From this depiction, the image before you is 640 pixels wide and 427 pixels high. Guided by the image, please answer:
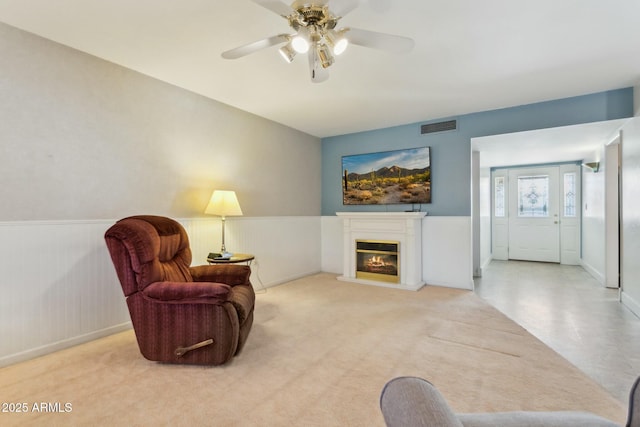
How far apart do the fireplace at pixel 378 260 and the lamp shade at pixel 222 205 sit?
7.40ft

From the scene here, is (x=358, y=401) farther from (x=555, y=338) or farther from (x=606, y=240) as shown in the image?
(x=606, y=240)

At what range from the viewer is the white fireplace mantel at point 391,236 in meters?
4.50

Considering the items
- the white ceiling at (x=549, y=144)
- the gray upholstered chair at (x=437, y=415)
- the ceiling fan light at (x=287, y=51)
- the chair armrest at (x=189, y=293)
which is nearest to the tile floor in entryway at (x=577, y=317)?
the gray upholstered chair at (x=437, y=415)

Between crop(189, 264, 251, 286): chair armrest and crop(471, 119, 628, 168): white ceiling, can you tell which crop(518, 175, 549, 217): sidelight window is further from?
crop(189, 264, 251, 286): chair armrest

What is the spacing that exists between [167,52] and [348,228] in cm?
341

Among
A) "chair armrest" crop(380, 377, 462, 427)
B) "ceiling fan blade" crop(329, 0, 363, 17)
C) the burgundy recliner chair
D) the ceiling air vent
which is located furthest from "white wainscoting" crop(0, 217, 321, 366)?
the ceiling air vent

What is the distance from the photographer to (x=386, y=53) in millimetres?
2637

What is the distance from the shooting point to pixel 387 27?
229 cm

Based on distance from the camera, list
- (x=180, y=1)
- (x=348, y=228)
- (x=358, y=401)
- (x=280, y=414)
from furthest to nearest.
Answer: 1. (x=348, y=228)
2. (x=180, y=1)
3. (x=358, y=401)
4. (x=280, y=414)

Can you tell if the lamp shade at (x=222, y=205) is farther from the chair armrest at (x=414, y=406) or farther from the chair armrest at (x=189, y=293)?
the chair armrest at (x=414, y=406)

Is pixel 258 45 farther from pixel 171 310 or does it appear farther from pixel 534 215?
pixel 534 215

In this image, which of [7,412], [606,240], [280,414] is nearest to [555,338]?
[280,414]

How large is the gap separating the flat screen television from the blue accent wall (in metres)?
0.09

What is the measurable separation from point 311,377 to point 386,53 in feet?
8.58
